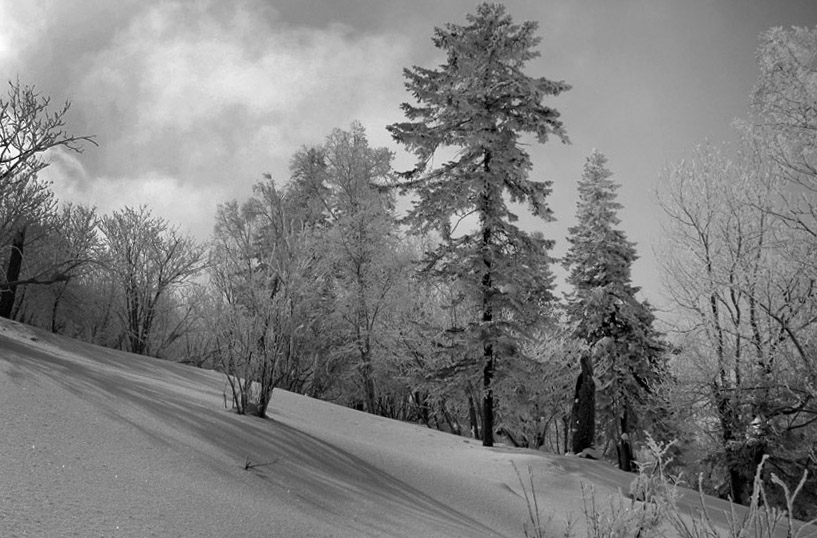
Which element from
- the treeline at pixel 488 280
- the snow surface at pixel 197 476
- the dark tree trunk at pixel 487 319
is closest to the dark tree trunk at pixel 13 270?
the treeline at pixel 488 280

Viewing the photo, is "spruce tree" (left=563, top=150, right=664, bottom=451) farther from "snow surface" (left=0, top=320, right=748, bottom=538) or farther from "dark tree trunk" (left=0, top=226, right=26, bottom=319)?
"dark tree trunk" (left=0, top=226, right=26, bottom=319)

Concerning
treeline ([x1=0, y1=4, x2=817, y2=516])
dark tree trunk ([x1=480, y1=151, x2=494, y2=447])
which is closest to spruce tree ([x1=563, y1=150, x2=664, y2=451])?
treeline ([x1=0, y1=4, x2=817, y2=516])

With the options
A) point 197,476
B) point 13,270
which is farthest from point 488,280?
point 13,270

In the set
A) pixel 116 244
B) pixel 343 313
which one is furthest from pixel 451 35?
pixel 116 244

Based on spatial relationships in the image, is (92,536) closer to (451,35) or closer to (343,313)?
(451,35)

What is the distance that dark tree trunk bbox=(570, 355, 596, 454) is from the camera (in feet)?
40.5

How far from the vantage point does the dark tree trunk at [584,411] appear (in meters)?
12.4

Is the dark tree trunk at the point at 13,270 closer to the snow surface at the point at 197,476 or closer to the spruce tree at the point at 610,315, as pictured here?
the snow surface at the point at 197,476

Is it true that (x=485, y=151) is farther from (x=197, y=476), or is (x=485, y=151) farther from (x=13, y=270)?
(x=13, y=270)

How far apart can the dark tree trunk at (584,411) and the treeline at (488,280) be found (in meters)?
0.04

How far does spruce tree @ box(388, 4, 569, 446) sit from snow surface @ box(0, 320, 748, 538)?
196 inches

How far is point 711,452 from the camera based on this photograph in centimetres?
1498

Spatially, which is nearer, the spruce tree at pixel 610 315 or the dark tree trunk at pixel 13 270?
the dark tree trunk at pixel 13 270

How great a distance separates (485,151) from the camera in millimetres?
12000
